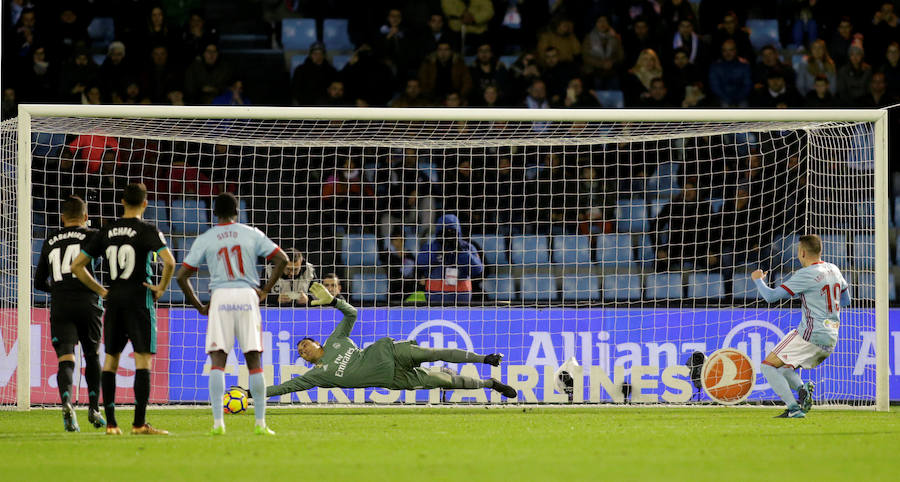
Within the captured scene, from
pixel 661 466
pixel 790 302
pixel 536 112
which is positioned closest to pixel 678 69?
pixel 790 302

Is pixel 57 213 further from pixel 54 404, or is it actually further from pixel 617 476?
pixel 617 476

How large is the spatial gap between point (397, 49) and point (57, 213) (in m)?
5.66

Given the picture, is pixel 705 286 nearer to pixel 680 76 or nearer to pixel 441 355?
pixel 441 355

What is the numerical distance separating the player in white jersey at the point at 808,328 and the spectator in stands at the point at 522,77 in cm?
615

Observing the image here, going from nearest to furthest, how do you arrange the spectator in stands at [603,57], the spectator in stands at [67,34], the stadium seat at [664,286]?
1. the stadium seat at [664,286]
2. the spectator in stands at [67,34]
3. the spectator in stands at [603,57]

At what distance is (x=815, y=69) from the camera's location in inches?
644

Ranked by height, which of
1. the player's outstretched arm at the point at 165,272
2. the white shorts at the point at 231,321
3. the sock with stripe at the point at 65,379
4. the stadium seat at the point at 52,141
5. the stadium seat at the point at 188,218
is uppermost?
the stadium seat at the point at 52,141

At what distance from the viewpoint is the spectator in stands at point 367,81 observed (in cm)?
1577

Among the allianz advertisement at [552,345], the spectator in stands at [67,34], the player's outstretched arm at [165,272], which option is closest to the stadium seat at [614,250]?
the allianz advertisement at [552,345]

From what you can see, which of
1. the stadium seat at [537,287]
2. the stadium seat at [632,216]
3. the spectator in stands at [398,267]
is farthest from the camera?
the stadium seat at [632,216]

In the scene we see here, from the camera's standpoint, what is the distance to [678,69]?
16.0 metres

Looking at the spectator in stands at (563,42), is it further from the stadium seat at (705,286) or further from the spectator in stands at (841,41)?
the stadium seat at (705,286)

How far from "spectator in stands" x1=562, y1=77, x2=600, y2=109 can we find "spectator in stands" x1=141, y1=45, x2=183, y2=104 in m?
5.03

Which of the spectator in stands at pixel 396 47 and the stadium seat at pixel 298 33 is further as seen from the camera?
the stadium seat at pixel 298 33
